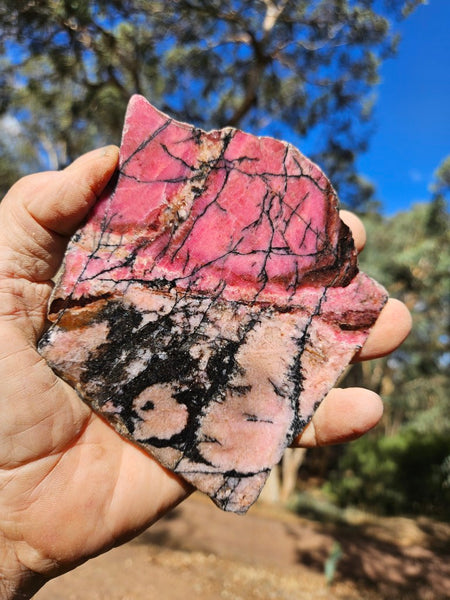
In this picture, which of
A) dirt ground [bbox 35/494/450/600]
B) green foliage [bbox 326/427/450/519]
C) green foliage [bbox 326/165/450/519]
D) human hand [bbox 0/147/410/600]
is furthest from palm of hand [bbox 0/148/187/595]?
green foliage [bbox 326/427/450/519]

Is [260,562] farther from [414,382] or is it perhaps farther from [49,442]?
[49,442]

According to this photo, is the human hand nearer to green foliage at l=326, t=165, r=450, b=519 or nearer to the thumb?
the thumb

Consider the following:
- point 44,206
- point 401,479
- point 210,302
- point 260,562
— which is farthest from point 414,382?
point 44,206

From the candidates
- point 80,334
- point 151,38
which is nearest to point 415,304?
point 151,38

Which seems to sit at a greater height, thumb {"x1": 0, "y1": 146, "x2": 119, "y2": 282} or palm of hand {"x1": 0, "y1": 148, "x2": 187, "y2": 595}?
thumb {"x1": 0, "y1": 146, "x2": 119, "y2": 282}

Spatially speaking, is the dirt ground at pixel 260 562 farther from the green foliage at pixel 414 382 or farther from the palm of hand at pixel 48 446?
the palm of hand at pixel 48 446
